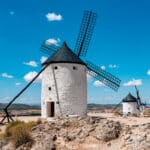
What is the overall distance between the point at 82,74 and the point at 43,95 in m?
3.28

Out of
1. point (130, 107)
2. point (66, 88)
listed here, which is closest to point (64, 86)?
point (66, 88)

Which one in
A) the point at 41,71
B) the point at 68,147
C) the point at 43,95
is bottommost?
the point at 68,147

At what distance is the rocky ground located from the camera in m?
18.8

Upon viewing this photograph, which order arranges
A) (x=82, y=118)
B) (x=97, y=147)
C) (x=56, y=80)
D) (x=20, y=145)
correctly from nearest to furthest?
(x=97, y=147) → (x=20, y=145) → (x=82, y=118) → (x=56, y=80)


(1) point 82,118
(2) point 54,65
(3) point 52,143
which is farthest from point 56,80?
(3) point 52,143

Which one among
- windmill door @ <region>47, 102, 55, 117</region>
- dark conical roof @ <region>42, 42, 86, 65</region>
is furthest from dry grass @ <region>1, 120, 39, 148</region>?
dark conical roof @ <region>42, 42, 86, 65</region>

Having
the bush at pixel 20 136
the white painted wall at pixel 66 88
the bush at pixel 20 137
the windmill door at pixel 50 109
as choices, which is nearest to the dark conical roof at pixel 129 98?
the white painted wall at pixel 66 88

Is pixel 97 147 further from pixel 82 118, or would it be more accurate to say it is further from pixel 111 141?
pixel 82 118

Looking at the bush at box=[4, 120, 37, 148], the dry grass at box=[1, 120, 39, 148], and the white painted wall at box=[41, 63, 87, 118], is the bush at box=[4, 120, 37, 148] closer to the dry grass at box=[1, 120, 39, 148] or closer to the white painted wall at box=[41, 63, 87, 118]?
the dry grass at box=[1, 120, 39, 148]

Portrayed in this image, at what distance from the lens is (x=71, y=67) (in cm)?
2531

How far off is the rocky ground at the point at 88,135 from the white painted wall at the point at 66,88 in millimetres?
3009

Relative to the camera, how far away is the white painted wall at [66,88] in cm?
2508

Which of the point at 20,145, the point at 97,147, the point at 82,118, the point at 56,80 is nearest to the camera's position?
the point at 97,147

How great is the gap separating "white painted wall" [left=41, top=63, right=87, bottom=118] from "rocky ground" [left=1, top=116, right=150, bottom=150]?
3009 mm
